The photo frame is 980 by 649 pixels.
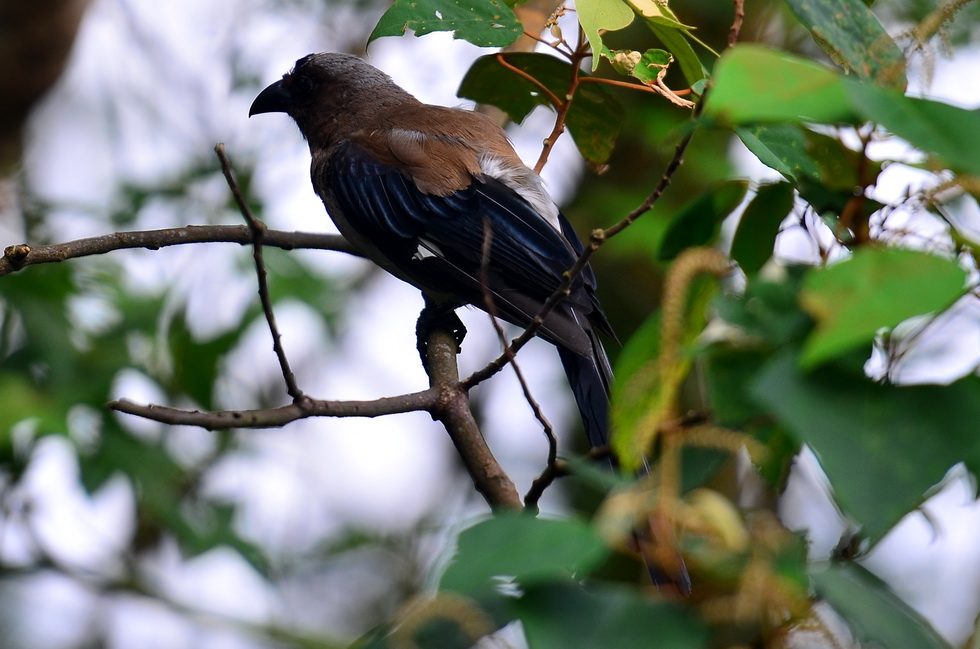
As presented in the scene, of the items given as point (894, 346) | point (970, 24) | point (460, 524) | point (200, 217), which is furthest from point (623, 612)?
point (970, 24)

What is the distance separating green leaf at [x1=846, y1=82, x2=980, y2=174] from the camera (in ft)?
3.10

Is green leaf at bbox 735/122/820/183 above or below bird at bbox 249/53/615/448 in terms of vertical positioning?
below

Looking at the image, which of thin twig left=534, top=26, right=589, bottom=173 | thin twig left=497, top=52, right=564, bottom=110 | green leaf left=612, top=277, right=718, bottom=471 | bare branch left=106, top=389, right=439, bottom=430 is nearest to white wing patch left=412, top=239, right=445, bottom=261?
thin twig left=534, top=26, right=589, bottom=173

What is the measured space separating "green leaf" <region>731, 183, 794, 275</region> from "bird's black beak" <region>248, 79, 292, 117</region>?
3.21 m

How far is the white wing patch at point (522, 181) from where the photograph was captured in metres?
3.45

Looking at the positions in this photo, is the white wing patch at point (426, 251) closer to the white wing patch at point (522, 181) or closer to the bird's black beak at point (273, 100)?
the white wing patch at point (522, 181)

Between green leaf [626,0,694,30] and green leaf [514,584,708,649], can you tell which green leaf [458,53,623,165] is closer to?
green leaf [626,0,694,30]

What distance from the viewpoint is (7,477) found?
4.36m

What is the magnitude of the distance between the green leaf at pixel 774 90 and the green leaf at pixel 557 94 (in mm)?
1728

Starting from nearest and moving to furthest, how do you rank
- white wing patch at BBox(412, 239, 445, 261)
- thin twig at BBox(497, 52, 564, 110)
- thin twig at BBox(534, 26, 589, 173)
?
1. thin twig at BBox(534, 26, 589, 173)
2. thin twig at BBox(497, 52, 564, 110)
3. white wing patch at BBox(412, 239, 445, 261)

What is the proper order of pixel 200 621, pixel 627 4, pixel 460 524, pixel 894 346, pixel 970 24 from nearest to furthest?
pixel 460 524
pixel 894 346
pixel 627 4
pixel 200 621
pixel 970 24

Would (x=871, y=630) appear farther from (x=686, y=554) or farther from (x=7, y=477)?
(x=7, y=477)

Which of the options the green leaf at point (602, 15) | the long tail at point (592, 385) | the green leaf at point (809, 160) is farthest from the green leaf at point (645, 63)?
the long tail at point (592, 385)

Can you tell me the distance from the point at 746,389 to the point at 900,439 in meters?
0.17
